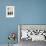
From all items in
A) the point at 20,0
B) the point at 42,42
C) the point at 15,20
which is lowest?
the point at 42,42

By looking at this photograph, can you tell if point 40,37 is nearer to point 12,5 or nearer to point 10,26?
point 10,26

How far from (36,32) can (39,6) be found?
774 mm

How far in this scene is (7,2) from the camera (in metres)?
3.85

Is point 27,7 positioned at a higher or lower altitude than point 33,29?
higher

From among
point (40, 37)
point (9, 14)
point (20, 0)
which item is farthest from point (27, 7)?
point (40, 37)

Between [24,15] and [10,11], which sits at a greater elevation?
[10,11]

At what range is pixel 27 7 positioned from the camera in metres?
3.85

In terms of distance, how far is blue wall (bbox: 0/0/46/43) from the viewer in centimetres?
384

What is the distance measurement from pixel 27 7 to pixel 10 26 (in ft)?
2.44

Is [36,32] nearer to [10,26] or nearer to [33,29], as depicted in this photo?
[33,29]

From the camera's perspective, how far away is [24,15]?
3850 millimetres

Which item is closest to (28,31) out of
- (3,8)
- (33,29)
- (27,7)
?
(33,29)

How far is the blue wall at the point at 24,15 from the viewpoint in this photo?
384cm

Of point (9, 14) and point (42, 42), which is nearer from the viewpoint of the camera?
point (42, 42)
